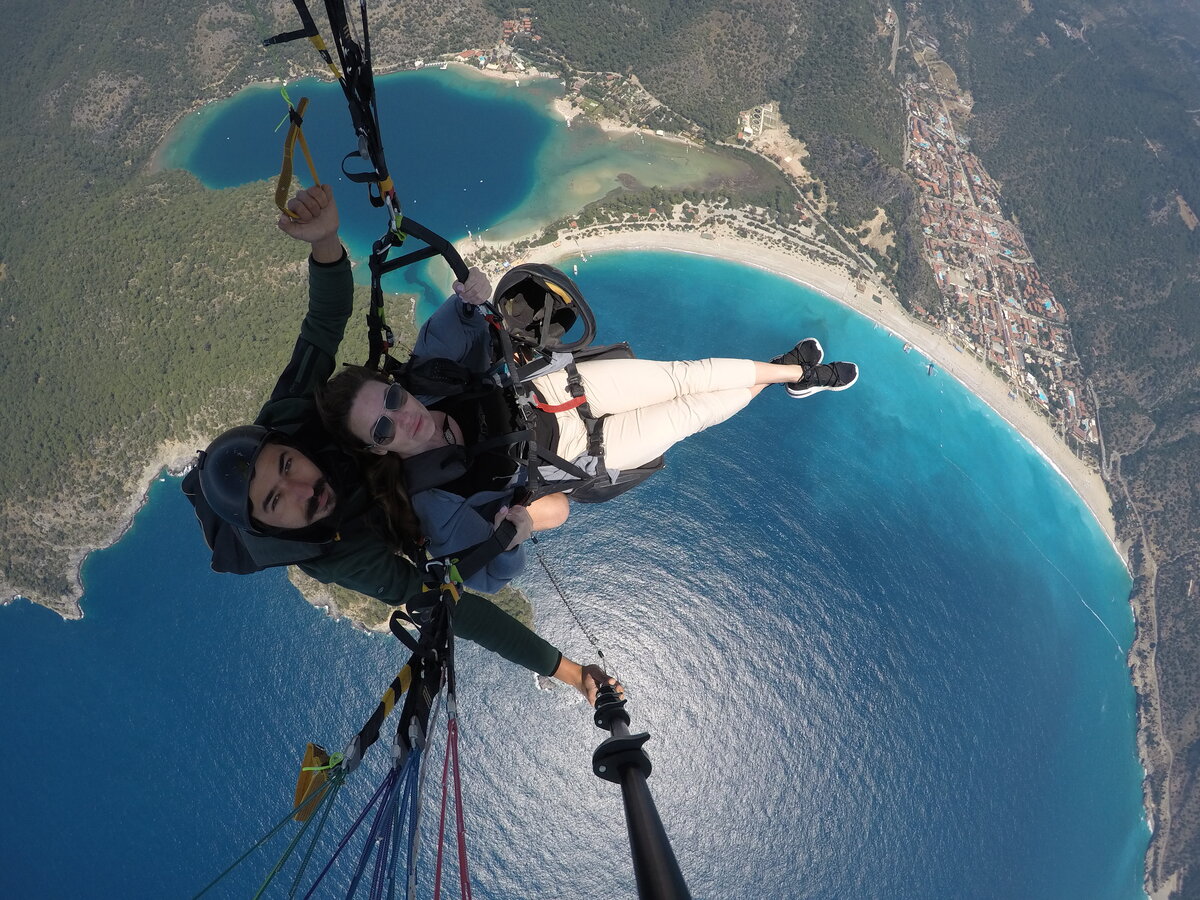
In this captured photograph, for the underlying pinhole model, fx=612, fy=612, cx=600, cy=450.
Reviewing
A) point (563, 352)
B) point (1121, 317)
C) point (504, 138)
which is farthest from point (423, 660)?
point (1121, 317)

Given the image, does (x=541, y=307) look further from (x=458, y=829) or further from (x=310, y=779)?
(x=458, y=829)

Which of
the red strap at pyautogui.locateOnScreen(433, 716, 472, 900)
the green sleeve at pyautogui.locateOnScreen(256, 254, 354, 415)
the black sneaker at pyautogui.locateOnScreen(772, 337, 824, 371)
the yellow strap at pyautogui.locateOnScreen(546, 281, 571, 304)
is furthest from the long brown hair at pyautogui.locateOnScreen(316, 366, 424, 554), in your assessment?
the black sneaker at pyautogui.locateOnScreen(772, 337, 824, 371)

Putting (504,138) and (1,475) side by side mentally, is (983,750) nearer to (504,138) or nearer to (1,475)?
(504,138)

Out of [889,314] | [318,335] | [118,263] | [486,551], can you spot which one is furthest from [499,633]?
[118,263]

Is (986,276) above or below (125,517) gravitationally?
above

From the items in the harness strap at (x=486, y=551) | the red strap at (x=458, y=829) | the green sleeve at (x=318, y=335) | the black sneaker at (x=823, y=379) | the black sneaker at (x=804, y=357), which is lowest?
the red strap at (x=458, y=829)

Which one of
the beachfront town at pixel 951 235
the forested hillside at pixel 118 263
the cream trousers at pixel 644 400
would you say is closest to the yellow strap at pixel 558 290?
the cream trousers at pixel 644 400

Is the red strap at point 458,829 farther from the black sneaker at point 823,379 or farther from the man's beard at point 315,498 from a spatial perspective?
the black sneaker at point 823,379
